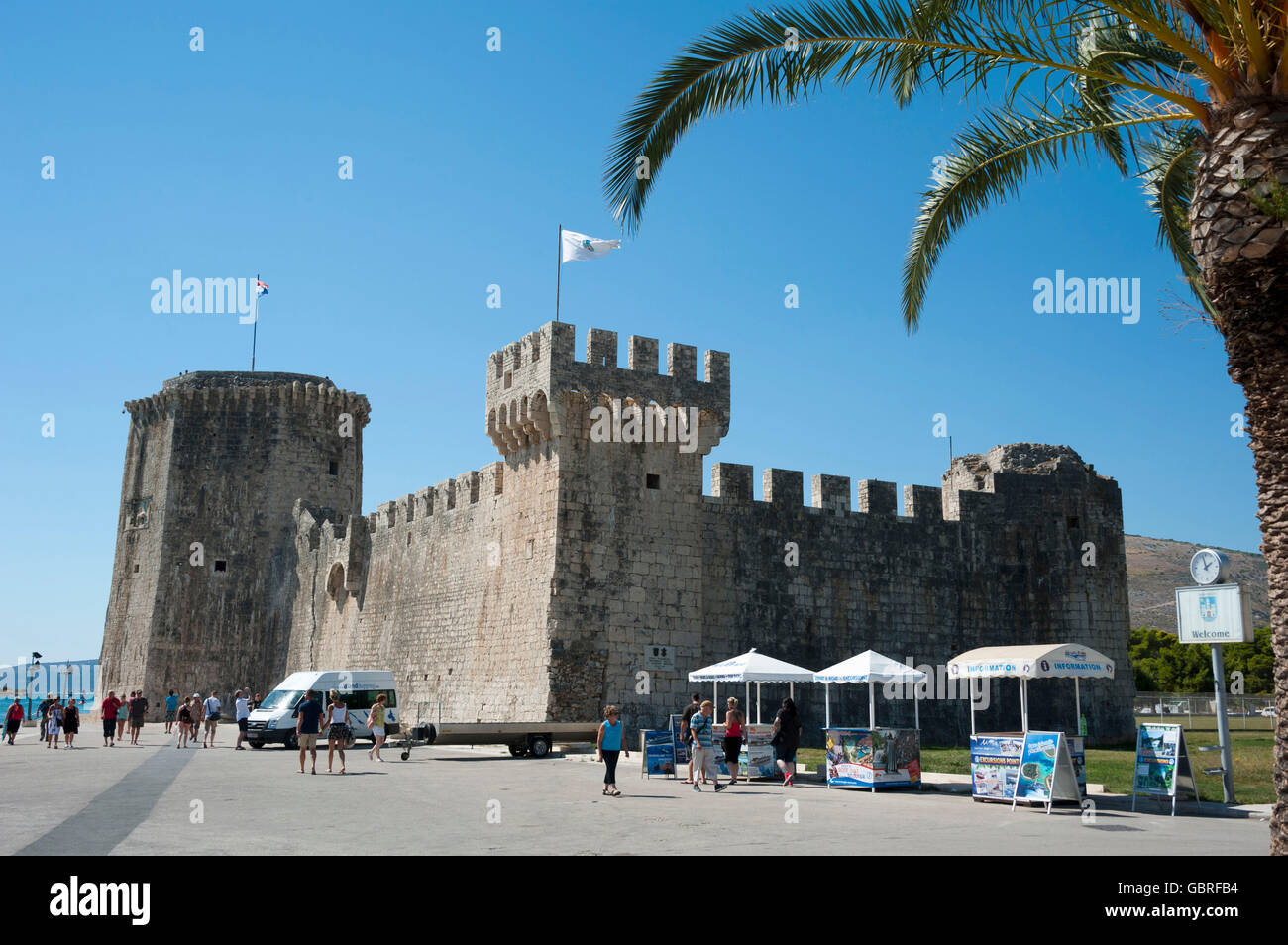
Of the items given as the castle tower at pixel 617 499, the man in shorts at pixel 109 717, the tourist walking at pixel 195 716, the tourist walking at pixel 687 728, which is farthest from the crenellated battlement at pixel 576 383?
the man in shorts at pixel 109 717

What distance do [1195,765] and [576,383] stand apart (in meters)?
13.4

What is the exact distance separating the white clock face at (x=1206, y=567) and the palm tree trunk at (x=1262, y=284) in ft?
25.2

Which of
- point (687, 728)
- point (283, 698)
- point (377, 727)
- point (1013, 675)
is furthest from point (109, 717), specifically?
point (1013, 675)

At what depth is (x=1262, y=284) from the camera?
724cm

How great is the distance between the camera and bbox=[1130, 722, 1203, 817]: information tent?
1312 cm

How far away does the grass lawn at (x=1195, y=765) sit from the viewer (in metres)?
15.0

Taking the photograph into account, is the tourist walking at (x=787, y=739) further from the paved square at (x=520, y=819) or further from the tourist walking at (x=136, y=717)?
the tourist walking at (x=136, y=717)

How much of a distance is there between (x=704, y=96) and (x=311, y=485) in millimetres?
34030

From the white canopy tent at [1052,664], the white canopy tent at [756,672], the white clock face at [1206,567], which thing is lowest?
the white canopy tent at [756,672]

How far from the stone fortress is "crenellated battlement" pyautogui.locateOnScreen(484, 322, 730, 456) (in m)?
0.05

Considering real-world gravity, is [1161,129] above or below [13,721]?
above

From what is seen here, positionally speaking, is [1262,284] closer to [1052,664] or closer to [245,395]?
[1052,664]

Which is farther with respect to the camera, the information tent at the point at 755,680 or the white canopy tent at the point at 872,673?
the information tent at the point at 755,680
